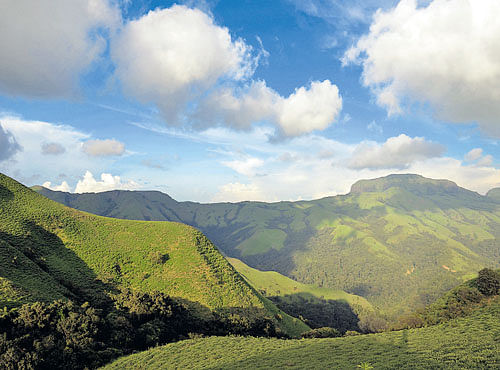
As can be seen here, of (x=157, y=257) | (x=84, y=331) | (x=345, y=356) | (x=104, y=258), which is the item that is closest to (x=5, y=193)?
(x=104, y=258)

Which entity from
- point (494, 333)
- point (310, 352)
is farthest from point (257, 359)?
point (494, 333)

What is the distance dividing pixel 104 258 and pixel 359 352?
71.2m

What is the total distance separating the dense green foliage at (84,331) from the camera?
3444 cm

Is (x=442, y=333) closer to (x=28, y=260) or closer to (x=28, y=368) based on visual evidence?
(x=28, y=368)

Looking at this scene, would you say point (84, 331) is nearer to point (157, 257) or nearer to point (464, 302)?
point (157, 257)

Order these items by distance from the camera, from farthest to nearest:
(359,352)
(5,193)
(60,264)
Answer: (5,193), (60,264), (359,352)

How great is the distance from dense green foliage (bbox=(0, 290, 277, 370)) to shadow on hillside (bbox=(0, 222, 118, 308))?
7.99 metres

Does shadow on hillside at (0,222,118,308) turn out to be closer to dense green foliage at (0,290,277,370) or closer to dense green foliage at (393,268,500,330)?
dense green foliage at (0,290,277,370)

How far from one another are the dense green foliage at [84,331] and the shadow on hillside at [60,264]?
7.99 m

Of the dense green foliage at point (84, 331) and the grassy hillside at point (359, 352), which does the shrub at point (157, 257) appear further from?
the grassy hillside at point (359, 352)

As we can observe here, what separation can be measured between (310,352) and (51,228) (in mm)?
79670

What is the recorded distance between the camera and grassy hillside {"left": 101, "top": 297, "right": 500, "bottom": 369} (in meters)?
28.2

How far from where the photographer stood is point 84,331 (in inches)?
1594

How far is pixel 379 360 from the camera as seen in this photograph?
30.8 meters
